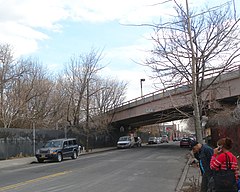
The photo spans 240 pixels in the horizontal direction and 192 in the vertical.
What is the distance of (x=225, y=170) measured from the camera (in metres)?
6.03

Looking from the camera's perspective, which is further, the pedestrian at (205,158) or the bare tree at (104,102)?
the bare tree at (104,102)

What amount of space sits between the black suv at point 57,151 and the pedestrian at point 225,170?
2153 centimetres

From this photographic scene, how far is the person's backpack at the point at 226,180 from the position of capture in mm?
5938

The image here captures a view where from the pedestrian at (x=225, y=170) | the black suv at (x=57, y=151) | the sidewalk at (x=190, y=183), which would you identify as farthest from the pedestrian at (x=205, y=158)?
the black suv at (x=57, y=151)

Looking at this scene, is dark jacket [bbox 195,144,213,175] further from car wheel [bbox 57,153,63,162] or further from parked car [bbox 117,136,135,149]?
parked car [bbox 117,136,135,149]

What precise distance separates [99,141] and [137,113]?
8.59 metres

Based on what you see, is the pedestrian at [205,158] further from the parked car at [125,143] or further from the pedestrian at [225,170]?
the parked car at [125,143]

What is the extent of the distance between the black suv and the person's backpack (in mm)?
21565

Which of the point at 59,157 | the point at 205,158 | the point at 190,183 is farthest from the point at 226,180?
the point at 59,157

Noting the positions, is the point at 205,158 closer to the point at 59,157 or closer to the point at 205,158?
the point at 205,158

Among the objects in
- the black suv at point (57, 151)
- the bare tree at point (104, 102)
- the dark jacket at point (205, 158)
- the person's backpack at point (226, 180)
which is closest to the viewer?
the person's backpack at point (226, 180)

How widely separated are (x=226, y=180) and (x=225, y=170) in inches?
6.5

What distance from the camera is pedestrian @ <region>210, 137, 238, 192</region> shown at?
596 cm

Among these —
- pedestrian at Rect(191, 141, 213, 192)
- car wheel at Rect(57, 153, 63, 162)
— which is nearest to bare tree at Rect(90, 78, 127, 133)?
car wheel at Rect(57, 153, 63, 162)
